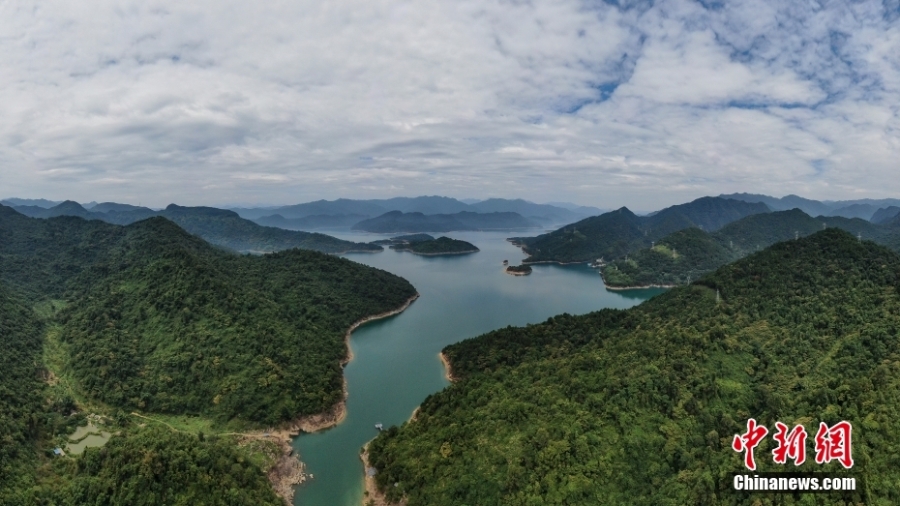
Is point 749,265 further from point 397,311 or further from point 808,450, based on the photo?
point 397,311

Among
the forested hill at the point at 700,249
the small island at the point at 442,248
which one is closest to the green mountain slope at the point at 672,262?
the forested hill at the point at 700,249

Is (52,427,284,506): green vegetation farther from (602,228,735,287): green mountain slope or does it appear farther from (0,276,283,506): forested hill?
(602,228,735,287): green mountain slope

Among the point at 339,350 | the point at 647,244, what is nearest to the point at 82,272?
the point at 339,350

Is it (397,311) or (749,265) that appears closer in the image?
(749,265)

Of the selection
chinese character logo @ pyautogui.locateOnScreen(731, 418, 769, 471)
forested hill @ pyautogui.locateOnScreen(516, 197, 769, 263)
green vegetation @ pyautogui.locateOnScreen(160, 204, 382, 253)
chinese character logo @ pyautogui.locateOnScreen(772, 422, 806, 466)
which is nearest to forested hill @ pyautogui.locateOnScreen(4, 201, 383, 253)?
green vegetation @ pyautogui.locateOnScreen(160, 204, 382, 253)

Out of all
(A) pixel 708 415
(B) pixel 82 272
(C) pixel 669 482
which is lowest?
(C) pixel 669 482

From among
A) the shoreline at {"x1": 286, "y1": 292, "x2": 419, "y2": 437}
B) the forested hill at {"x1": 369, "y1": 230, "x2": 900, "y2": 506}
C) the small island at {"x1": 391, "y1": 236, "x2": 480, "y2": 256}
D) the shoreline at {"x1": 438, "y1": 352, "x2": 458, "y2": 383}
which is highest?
the small island at {"x1": 391, "y1": 236, "x2": 480, "y2": 256}

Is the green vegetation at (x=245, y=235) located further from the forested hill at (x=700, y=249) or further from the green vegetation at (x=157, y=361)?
the forested hill at (x=700, y=249)
